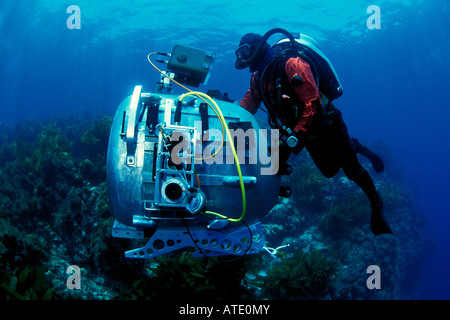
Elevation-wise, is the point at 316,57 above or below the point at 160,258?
above

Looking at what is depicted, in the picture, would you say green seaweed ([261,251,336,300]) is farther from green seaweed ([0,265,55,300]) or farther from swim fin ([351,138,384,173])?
green seaweed ([0,265,55,300])

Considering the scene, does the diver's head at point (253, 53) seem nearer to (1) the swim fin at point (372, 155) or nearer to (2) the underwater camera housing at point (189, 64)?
(2) the underwater camera housing at point (189, 64)

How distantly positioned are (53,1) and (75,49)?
78.7 ft

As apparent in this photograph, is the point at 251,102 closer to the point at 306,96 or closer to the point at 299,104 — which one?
the point at 299,104

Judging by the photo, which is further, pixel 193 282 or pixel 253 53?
pixel 193 282

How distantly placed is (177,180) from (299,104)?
2.11 meters

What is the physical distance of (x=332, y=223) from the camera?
9398mm

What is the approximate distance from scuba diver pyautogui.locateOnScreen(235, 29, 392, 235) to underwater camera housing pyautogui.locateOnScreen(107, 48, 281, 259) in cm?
60

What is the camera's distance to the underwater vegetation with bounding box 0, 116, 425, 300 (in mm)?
3992

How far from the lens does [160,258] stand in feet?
16.4

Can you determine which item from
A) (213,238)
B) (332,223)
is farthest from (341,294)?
(213,238)

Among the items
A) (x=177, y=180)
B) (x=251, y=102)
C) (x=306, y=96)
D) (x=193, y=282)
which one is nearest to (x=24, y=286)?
(x=193, y=282)

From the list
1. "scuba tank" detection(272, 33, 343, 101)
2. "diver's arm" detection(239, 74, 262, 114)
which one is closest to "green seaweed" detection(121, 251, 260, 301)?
"diver's arm" detection(239, 74, 262, 114)
